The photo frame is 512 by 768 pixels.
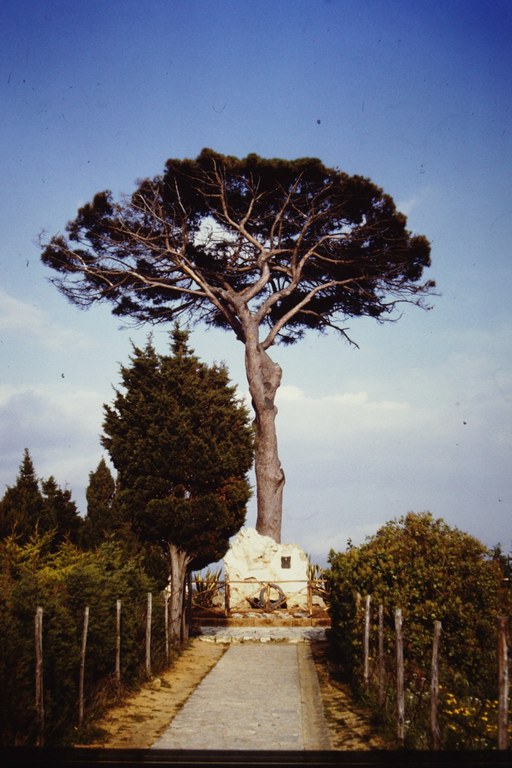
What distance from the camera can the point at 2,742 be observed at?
6.85m

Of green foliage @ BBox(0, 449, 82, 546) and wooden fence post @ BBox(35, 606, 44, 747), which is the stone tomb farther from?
wooden fence post @ BBox(35, 606, 44, 747)

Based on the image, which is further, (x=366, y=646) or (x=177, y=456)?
(x=177, y=456)

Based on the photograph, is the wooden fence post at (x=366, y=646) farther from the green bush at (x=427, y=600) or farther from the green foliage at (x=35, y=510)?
the green foliage at (x=35, y=510)

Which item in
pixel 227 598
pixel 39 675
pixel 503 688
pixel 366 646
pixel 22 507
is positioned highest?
pixel 22 507

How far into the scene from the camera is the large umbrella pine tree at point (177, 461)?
1730 centimetres

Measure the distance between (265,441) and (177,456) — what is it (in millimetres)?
9370

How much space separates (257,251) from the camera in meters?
27.8

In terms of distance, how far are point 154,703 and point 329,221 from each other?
1987 cm

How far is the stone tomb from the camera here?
24.0 m

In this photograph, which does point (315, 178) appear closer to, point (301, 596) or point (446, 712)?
point (301, 596)

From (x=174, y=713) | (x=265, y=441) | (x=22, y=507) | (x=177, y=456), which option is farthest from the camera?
(x=265, y=441)

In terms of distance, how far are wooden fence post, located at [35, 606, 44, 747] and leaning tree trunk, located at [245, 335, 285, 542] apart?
1834cm

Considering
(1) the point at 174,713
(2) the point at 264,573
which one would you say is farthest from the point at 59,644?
(2) the point at 264,573

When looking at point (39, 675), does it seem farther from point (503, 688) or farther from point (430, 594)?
point (430, 594)
